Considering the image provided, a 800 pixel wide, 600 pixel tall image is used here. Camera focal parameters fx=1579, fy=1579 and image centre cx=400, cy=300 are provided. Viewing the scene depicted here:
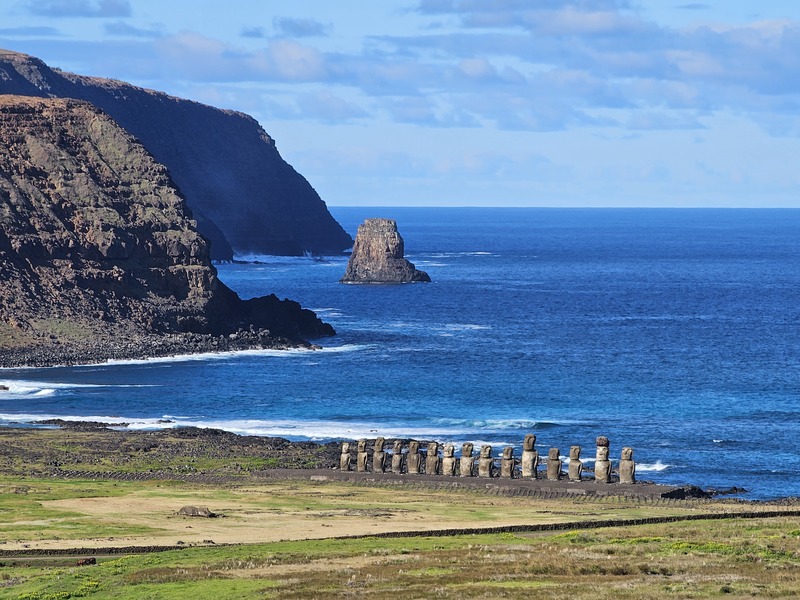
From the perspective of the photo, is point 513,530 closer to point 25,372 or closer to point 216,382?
point 216,382

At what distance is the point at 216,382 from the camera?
11912 cm

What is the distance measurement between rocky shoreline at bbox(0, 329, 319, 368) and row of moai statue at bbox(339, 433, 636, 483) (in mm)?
57983

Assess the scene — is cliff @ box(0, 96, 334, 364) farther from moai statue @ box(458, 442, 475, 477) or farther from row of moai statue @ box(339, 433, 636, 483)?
moai statue @ box(458, 442, 475, 477)

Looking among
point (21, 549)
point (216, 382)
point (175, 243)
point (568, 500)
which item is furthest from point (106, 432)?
point (175, 243)

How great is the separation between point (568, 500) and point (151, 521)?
17.5 m

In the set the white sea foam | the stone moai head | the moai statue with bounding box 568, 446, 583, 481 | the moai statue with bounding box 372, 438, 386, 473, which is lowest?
the white sea foam

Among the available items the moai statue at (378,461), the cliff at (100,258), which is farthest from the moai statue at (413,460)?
the cliff at (100,258)

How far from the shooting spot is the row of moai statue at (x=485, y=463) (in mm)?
67062

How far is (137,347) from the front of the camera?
135m

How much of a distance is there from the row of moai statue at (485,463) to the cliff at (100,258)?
199 ft

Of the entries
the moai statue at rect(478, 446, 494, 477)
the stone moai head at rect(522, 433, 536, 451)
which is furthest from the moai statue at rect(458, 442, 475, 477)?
the stone moai head at rect(522, 433, 536, 451)

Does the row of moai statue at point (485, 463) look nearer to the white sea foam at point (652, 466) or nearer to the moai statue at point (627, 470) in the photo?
the moai statue at point (627, 470)

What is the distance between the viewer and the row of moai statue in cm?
6706

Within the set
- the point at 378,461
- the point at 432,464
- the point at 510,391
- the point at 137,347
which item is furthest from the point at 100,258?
the point at 432,464
